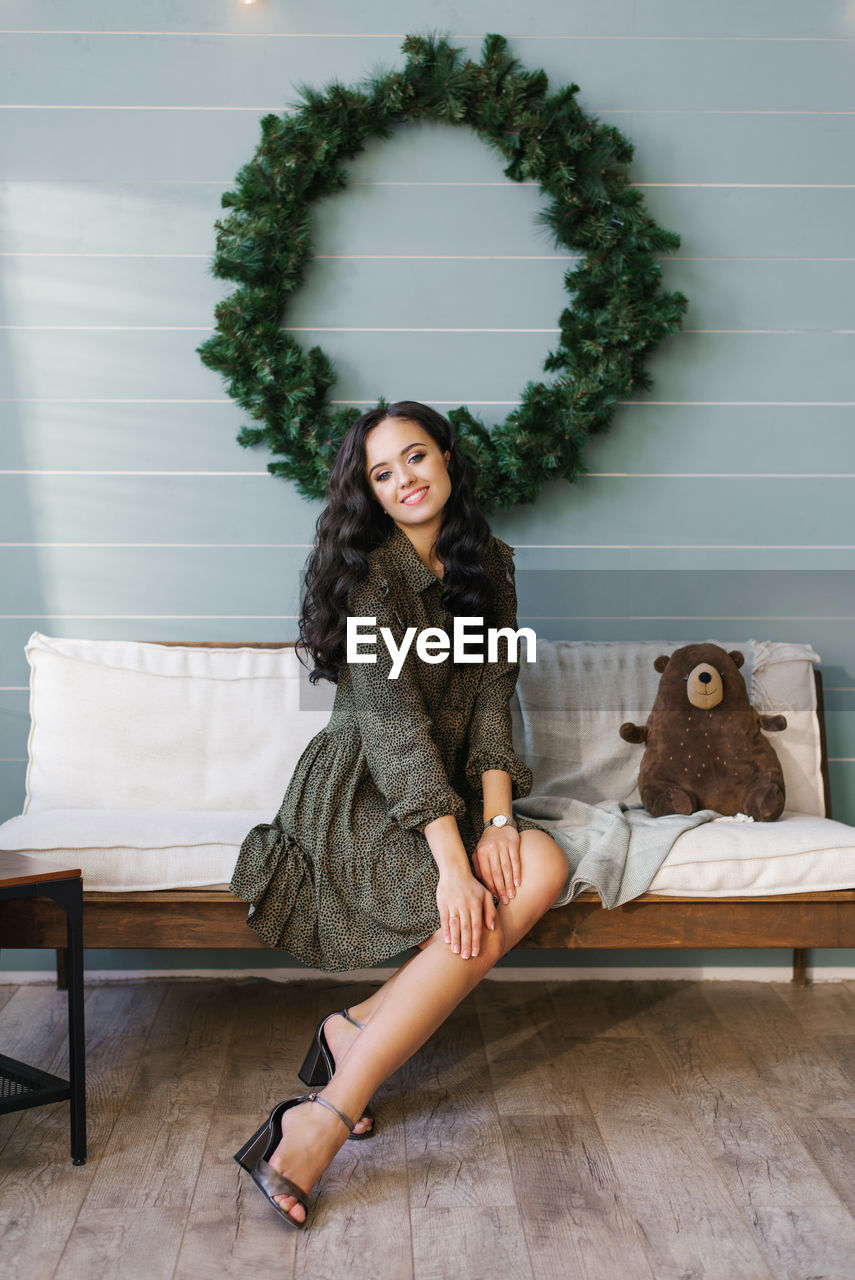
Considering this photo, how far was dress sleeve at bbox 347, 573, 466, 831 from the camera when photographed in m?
1.68

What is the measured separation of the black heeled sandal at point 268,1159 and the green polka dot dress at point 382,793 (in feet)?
0.86

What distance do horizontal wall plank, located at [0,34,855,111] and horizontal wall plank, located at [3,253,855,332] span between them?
0.37 metres

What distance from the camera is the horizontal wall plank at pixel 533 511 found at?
2.43 metres

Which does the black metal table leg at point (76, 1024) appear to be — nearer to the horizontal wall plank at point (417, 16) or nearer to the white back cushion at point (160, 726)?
the white back cushion at point (160, 726)

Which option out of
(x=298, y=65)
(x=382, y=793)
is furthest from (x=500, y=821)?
(x=298, y=65)

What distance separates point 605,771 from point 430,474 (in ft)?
2.62

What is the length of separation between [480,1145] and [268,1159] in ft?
1.17

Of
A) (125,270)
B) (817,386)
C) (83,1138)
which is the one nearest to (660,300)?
(817,386)

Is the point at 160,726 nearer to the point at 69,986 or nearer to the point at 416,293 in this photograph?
the point at 69,986

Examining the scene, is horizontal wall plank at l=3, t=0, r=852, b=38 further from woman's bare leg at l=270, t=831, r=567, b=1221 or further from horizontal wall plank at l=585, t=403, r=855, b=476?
woman's bare leg at l=270, t=831, r=567, b=1221

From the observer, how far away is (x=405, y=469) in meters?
1.87

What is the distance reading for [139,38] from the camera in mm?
2354

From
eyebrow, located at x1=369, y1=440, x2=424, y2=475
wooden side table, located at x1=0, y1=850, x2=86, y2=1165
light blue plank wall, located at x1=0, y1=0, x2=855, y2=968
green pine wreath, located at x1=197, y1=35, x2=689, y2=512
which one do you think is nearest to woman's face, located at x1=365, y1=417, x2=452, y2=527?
eyebrow, located at x1=369, y1=440, x2=424, y2=475

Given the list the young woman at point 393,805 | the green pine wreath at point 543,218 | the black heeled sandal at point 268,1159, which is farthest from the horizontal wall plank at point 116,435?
the black heeled sandal at point 268,1159
